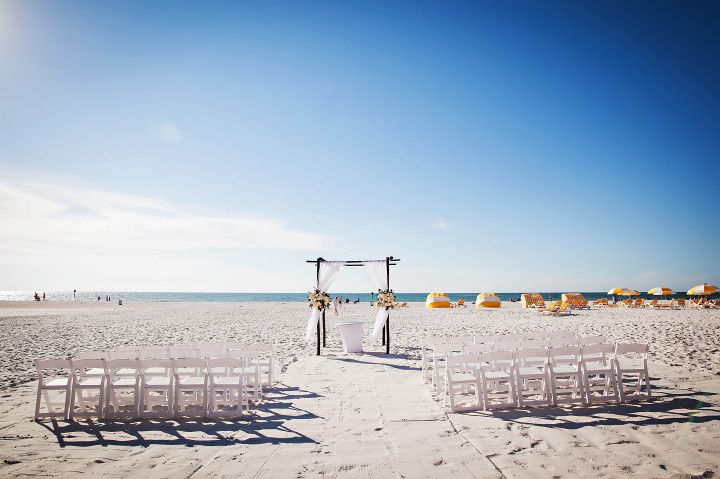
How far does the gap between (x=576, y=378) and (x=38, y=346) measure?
15880 millimetres

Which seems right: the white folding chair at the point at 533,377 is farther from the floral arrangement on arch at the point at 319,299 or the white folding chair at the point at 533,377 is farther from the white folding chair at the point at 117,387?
the floral arrangement on arch at the point at 319,299

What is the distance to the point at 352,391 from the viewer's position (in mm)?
6750

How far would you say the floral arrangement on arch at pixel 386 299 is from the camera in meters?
11.1

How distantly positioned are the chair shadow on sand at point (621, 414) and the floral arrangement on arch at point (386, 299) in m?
5.70

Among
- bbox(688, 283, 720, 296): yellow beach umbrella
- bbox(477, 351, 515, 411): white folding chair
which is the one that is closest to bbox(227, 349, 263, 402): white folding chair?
bbox(477, 351, 515, 411): white folding chair

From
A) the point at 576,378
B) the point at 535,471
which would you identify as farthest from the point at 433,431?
the point at 576,378

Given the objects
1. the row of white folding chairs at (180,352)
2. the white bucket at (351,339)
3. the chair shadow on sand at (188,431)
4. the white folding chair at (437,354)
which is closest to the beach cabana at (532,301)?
the white bucket at (351,339)

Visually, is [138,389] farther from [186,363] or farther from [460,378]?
[460,378]

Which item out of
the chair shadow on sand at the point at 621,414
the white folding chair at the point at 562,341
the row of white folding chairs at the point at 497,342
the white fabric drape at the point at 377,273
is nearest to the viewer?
the chair shadow on sand at the point at 621,414

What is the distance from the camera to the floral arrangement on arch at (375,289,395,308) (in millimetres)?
11055

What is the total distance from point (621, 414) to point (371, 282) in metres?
7.24

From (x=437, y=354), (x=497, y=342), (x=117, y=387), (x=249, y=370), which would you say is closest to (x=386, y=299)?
(x=497, y=342)

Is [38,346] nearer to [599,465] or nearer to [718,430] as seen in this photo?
[599,465]

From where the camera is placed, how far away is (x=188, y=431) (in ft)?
16.0
